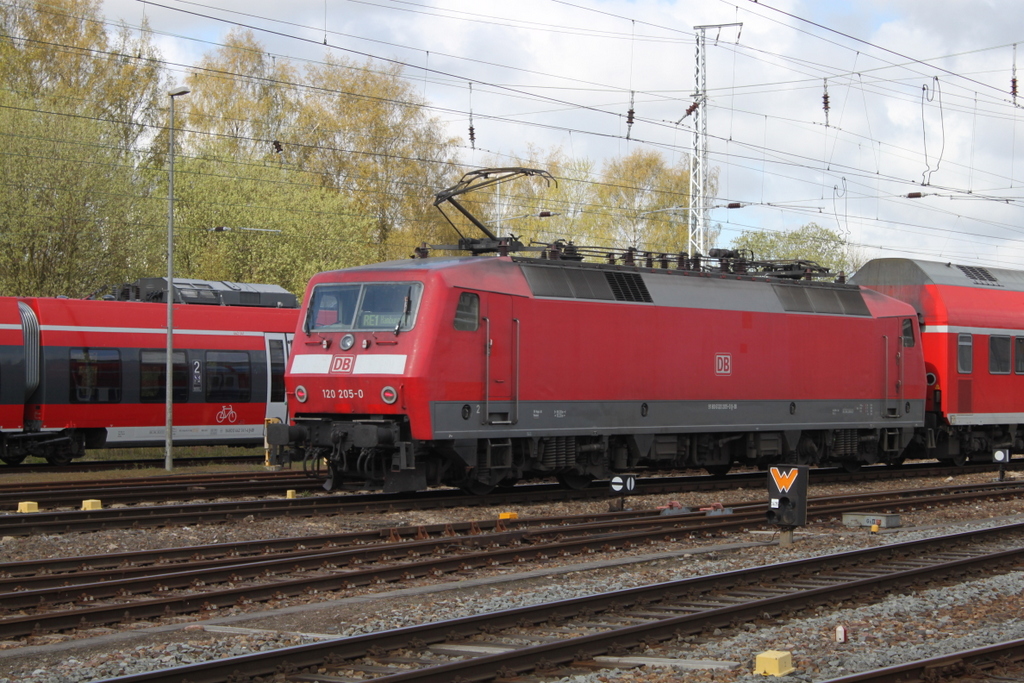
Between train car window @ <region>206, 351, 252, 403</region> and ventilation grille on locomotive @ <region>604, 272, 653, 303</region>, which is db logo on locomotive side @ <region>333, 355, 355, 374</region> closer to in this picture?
ventilation grille on locomotive @ <region>604, 272, 653, 303</region>

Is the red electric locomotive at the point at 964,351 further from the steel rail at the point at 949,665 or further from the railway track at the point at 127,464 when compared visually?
the steel rail at the point at 949,665

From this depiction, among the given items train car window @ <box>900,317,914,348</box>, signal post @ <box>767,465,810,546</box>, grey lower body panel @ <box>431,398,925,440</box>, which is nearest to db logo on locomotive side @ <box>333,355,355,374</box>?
grey lower body panel @ <box>431,398,925,440</box>

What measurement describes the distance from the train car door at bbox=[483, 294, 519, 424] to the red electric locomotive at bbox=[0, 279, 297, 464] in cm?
1230

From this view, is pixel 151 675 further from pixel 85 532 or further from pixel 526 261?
pixel 526 261

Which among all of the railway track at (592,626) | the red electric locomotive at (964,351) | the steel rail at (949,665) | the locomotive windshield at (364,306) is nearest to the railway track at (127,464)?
→ the locomotive windshield at (364,306)

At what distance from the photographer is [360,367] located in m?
16.1

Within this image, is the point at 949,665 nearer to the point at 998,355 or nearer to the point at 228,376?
the point at 998,355

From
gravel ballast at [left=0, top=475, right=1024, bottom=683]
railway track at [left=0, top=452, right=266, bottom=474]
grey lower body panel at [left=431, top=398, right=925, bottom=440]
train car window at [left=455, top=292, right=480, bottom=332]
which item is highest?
train car window at [left=455, top=292, right=480, bottom=332]

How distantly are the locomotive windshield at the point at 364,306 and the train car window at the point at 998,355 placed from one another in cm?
1527

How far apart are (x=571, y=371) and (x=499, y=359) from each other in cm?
150

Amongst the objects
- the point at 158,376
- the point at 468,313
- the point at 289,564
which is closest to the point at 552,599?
the point at 289,564

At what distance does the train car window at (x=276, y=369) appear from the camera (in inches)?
1101

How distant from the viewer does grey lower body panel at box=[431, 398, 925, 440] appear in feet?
53.1

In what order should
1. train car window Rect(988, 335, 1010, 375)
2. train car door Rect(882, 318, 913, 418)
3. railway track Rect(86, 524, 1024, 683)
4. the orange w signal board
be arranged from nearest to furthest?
railway track Rect(86, 524, 1024, 683) → the orange w signal board → train car door Rect(882, 318, 913, 418) → train car window Rect(988, 335, 1010, 375)
